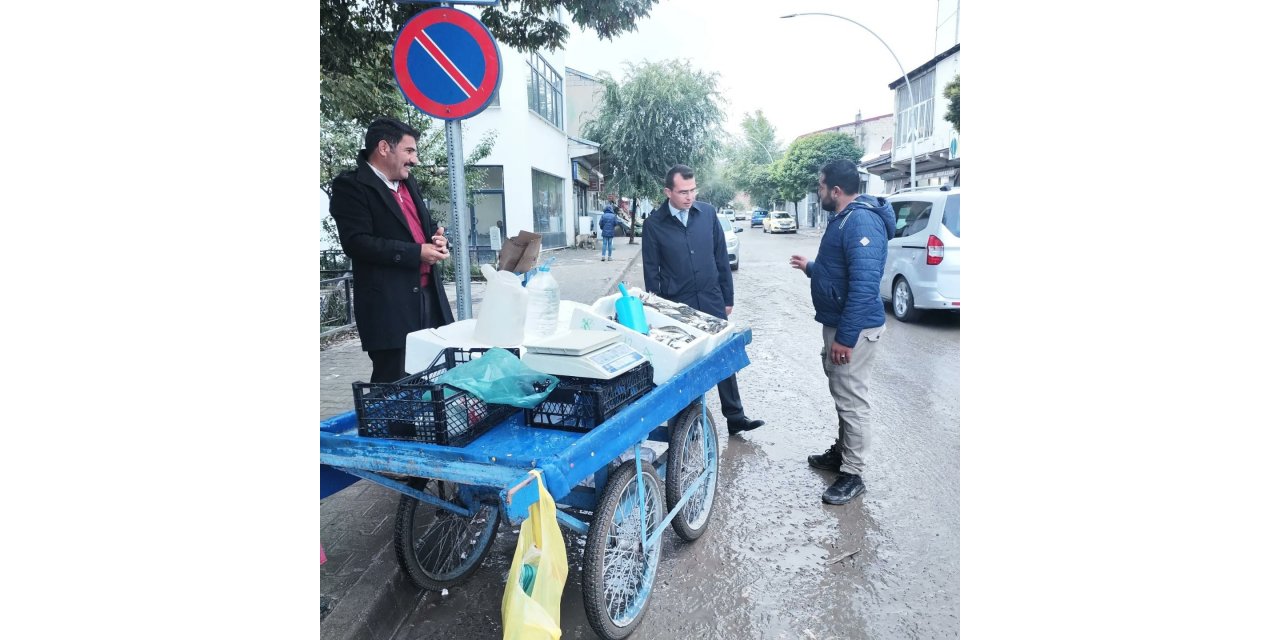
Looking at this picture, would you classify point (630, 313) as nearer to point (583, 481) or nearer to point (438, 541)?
point (583, 481)

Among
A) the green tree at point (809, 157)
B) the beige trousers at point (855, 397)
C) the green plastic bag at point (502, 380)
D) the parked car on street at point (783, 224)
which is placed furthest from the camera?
the green tree at point (809, 157)

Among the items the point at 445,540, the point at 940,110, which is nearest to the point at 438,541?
the point at 445,540

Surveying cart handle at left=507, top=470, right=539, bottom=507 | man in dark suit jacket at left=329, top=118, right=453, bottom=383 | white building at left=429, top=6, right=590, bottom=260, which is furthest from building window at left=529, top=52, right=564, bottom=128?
cart handle at left=507, top=470, right=539, bottom=507

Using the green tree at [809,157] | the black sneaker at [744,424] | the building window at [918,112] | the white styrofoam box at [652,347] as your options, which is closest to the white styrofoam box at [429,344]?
the white styrofoam box at [652,347]

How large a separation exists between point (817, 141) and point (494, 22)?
46493 millimetres

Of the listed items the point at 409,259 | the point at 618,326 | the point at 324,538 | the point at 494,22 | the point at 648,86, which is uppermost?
the point at 648,86

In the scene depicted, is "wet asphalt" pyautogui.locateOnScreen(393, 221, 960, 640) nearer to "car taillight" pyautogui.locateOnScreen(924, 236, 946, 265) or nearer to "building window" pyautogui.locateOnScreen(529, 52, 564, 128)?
"car taillight" pyautogui.locateOnScreen(924, 236, 946, 265)

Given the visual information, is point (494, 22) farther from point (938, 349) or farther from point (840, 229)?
point (938, 349)

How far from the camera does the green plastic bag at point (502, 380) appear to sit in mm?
2459

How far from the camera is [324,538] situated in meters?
3.51

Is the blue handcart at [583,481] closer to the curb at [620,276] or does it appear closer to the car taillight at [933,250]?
the car taillight at [933,250]

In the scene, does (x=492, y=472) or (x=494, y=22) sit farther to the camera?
(x=494, y=22)

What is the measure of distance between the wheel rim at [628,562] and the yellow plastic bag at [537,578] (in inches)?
18.7

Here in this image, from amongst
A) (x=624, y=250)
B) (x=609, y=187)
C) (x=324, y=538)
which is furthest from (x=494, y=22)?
(x=609, y=187)
